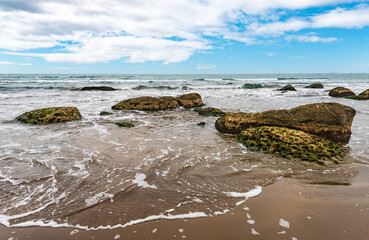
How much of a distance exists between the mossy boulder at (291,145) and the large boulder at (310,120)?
75cm

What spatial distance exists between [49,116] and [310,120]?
35.5 feet

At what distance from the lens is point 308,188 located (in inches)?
156

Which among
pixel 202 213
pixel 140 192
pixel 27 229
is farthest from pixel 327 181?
pixel 27 229

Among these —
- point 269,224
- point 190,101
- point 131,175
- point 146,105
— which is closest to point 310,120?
point 269,224

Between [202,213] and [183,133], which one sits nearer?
[202,213]

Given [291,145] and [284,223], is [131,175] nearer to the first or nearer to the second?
[284,223]

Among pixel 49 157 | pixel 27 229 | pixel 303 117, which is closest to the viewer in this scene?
pixel 27 229

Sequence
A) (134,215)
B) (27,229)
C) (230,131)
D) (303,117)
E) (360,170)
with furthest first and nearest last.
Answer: (230,131) < (303,117) < (360,170) < (134,215) < (27,229)

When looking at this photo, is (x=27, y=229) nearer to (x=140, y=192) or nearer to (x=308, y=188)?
(x=140, y=192)

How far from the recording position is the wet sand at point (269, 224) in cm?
280

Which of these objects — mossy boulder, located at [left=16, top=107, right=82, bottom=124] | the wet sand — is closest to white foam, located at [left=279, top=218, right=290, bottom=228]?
the wet sand

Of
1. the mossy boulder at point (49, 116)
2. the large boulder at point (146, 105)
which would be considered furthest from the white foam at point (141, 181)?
the large boulder at point (146, 105)

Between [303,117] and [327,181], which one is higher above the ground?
[303,117]

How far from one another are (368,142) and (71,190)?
8441 millimetres
